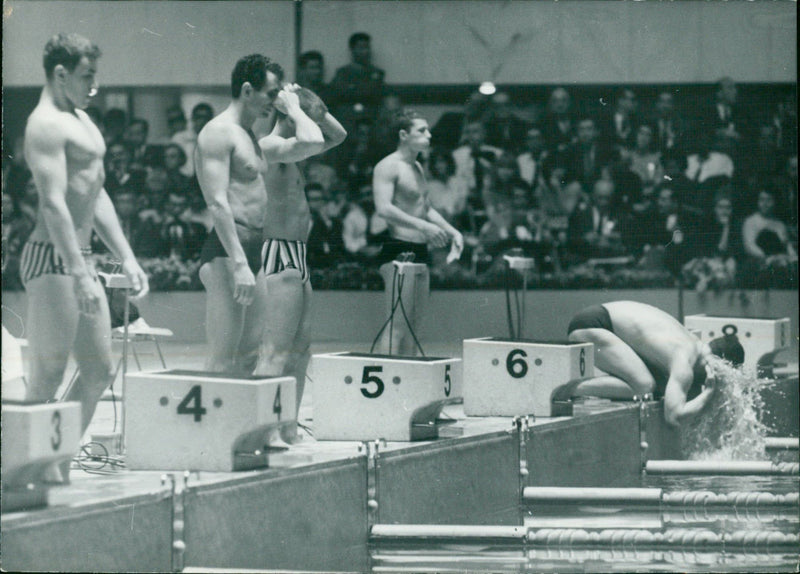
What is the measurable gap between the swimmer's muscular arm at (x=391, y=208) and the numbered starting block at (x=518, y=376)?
0.51 meters

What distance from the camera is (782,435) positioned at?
6719 millimetres

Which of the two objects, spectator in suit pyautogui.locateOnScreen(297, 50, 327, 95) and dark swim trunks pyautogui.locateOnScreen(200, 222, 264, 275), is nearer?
dark swim trunks pyautogui.locateOnScreen(200, 222, 264, 275)

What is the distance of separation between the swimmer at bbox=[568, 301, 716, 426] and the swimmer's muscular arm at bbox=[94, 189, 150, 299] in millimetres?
2581

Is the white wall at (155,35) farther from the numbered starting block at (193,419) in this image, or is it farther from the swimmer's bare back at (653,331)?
the swimmer's bare back at (653,331)

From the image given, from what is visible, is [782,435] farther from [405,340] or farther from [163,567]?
[163,567]

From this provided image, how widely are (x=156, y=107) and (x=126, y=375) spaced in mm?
1041

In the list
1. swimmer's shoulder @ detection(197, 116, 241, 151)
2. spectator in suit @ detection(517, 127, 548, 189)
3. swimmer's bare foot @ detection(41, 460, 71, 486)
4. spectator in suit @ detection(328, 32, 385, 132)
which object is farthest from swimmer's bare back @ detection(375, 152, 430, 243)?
swimmer's bare foot @ detection(41, 460, 71, 486)

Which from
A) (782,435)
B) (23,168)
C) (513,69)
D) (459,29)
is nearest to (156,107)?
(23,168)

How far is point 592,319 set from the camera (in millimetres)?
6203

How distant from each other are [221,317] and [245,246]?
296 mm

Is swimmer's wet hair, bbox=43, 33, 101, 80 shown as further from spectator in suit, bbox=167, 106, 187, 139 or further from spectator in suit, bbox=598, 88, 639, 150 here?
spectator in suit, bbox=598, 88, 639, 150

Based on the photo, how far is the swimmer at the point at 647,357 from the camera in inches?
243

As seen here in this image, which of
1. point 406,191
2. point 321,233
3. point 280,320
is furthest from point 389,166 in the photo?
point 280,320

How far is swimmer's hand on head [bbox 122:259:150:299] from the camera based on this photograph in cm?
409
